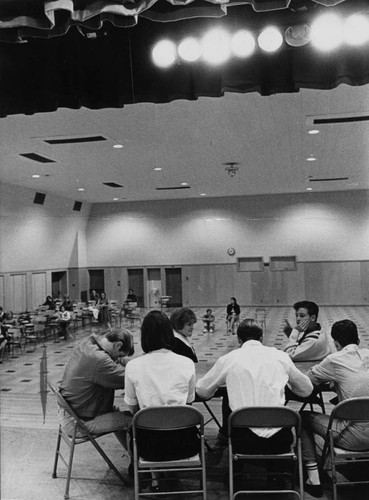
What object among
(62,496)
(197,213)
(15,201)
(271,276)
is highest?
(15,201)

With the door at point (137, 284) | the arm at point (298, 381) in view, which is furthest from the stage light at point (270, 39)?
the door at point (137, 284)

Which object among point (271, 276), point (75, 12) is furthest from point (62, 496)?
point (271, 276)

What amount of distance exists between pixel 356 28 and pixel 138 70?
1.80m

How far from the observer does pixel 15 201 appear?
13586 millimetres

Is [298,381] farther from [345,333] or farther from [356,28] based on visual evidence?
[356,28]

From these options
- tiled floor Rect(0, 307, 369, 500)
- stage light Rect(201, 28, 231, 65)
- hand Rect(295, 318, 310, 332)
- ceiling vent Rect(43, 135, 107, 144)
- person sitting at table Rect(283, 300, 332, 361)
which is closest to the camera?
tiled floor Rect(0, 307, 369, 500)

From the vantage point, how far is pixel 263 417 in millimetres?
2828

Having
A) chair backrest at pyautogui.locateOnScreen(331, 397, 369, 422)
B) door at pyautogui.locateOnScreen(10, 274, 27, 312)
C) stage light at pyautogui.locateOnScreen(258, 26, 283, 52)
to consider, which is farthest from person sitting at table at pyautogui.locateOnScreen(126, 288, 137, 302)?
chair backrest at pyautogui.locateOnScreen(331, 397, 369, 422)

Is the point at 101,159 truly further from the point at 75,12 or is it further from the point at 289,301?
the point at 75,12

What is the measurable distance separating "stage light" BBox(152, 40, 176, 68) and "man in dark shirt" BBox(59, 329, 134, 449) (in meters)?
2.24

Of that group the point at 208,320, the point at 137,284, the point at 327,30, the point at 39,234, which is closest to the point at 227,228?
the point at 208,320

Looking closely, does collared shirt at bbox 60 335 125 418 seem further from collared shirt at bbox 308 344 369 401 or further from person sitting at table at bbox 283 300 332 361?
person sitting at table at bbox 283 300 332 361

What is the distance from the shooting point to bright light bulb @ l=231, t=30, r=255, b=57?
3490 millimetres

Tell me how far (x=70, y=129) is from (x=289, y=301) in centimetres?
582
